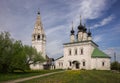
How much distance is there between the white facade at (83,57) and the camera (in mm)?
53969

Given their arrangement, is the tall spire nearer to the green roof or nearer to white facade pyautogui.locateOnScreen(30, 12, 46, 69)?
white facade pyautogui.locateOnScreen(30, 12, 46, 69)

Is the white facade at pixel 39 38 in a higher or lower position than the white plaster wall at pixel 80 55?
higher

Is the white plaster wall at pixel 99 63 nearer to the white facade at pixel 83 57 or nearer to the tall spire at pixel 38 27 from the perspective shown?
the white facade at pixel 83 57

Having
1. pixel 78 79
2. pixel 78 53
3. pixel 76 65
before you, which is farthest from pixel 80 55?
pixel 78 79

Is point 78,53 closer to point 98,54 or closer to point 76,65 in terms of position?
point 76,65

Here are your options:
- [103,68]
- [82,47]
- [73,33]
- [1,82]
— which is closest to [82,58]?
[82,47]

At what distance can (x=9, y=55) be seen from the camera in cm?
3200

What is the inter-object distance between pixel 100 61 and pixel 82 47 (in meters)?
6.66

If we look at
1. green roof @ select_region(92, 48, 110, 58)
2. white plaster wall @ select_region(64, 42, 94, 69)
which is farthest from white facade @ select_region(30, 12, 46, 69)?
green roof @ select_region(92, 48, 110, 58)

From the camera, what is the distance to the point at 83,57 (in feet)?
180

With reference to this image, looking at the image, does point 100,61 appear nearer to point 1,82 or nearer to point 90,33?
point 90,33

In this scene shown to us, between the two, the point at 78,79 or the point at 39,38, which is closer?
the point at 78,79

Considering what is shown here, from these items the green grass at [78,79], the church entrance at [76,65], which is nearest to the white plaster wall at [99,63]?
the church entrance at [76,65]

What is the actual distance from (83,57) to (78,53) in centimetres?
207
